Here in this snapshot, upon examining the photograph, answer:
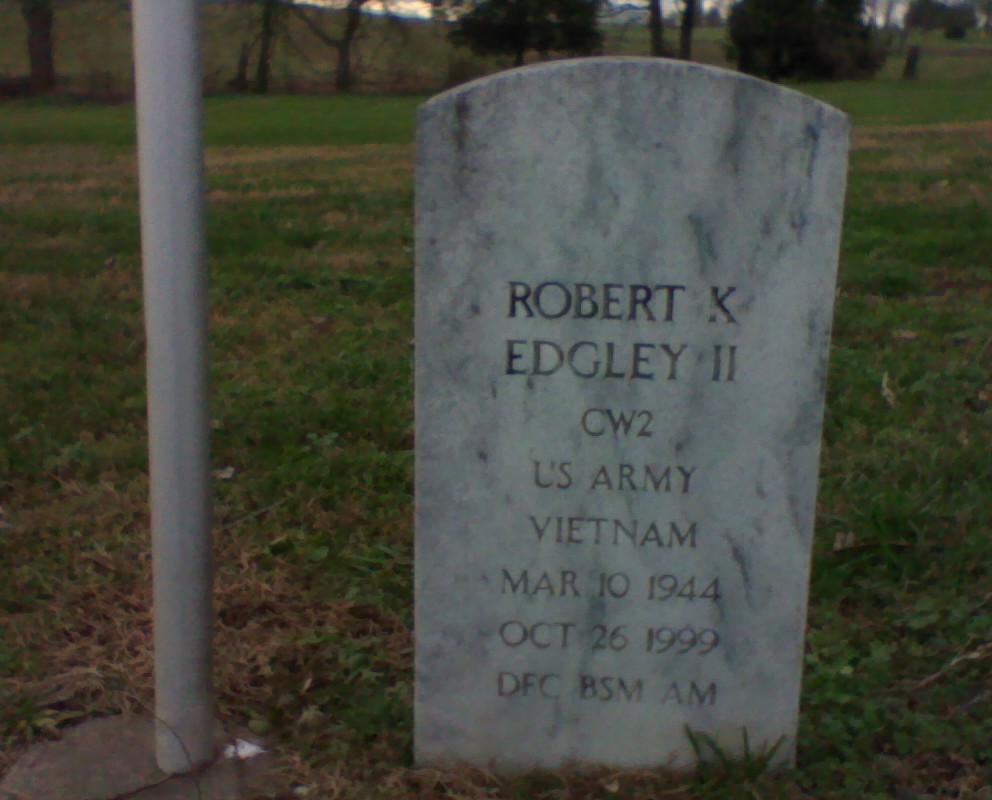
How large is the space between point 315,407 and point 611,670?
2.51 meters

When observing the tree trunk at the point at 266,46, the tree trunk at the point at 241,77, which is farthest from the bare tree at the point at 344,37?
the tree trunk at the point at 241,77

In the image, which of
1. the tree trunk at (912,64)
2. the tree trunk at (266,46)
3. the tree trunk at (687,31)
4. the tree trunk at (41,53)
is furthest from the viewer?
the tree trunk at (912,64)

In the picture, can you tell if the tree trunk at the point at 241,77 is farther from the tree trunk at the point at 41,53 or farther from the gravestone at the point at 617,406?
the gravestone at the point at 617,406

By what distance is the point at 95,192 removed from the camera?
1069 cm

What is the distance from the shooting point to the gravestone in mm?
2328

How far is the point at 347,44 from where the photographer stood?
37.9 metres

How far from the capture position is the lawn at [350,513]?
2805 millimetres

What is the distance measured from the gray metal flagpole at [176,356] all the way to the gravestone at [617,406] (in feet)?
1.44

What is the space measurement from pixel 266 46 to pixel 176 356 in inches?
1350

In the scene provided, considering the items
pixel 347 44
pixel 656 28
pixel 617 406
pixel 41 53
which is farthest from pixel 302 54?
pixel 617 406

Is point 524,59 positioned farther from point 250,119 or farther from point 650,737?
point 650,737

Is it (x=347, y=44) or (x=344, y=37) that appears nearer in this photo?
(x=347, y=44)

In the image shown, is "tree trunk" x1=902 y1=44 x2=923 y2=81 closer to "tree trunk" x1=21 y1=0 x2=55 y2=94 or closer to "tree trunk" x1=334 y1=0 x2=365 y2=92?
"tree trunk" x1=334 y1=0 x2=365 y2=92

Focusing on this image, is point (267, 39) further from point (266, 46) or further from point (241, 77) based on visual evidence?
point (241, 77)
